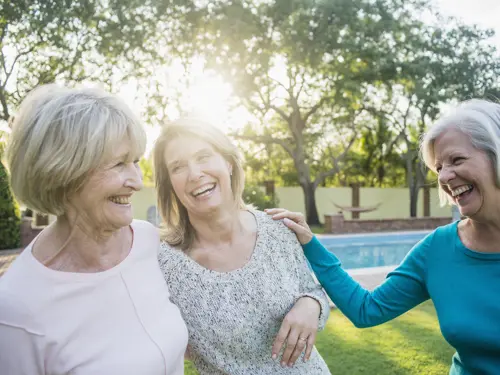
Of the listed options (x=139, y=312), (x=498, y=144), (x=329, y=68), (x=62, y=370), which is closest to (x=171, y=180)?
(x=139, y=312)

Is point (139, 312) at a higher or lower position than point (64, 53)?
lower

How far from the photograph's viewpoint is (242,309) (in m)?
1.81

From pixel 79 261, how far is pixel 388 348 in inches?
132

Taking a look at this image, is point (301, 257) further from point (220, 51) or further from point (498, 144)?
point (220, 51)

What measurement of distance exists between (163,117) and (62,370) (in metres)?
15.5

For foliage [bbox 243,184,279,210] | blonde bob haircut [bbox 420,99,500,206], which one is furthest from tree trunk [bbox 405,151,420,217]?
blonde bob haircut [bbox 420,99,500,206]

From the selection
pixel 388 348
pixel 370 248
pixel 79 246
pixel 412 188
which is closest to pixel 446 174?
pixel 79 246

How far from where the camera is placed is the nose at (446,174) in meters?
1.78

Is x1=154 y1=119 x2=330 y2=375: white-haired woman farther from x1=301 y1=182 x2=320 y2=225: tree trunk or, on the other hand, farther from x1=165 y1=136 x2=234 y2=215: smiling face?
x1=301 y1=182 x2=320 y2=225: tree trunk

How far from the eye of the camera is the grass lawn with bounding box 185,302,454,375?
3.71 m

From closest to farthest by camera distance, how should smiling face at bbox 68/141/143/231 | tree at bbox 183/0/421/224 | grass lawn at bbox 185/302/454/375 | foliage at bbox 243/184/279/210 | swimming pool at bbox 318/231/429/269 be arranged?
smiling face at bbox 68/141/143/231 → grass lawn at bbox 185/302/454/375 → swimming pool at bbox 318/231/429/269 → tree at bbox 183/0/421/224 → foliage at bbox 243/184/279/210

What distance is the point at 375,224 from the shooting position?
1692cm

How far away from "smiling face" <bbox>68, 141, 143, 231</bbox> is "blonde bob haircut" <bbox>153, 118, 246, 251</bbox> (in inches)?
12.8

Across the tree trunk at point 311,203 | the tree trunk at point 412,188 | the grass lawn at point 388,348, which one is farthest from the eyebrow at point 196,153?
the tree trunk at point 412,188
